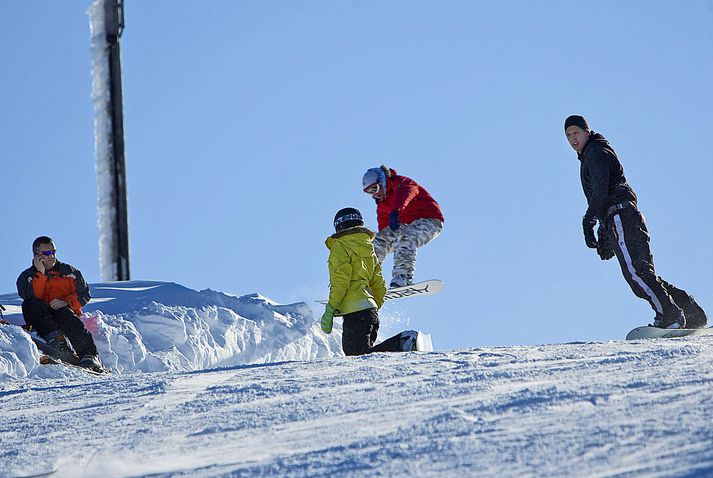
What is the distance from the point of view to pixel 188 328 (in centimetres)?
1138

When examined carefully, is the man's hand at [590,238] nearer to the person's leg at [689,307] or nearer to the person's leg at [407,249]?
the person's leg at [689,307]

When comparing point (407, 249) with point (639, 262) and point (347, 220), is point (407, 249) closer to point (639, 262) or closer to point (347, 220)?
point (347, 220)

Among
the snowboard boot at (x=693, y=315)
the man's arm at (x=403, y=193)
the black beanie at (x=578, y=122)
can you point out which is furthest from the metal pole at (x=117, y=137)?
the snowboard boot at (x=693, y=315)

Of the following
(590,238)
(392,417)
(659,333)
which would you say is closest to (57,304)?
(590,238)

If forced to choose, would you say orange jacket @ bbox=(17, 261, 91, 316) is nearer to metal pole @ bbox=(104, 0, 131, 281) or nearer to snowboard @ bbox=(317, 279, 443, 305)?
snowboard @ bbox=(317, 279, 443, 305)

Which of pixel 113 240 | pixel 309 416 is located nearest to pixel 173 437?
pixel 309 416

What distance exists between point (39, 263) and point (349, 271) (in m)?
3.10

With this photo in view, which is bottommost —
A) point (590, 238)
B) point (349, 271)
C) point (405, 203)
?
point (349, 271)

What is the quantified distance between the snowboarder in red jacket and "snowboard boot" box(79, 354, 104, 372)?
3759 millimetres

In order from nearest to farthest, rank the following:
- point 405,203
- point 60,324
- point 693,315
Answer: point 693,315, point 60,324, point 405,203

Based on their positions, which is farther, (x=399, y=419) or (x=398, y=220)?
(x=398, y=220)

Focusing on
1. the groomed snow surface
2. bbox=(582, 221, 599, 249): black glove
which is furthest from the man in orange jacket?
bbox=(582, 221, 599, 249): black glove

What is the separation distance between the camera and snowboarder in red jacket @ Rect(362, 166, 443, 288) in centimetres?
1184

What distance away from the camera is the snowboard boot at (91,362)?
9.09 metres
